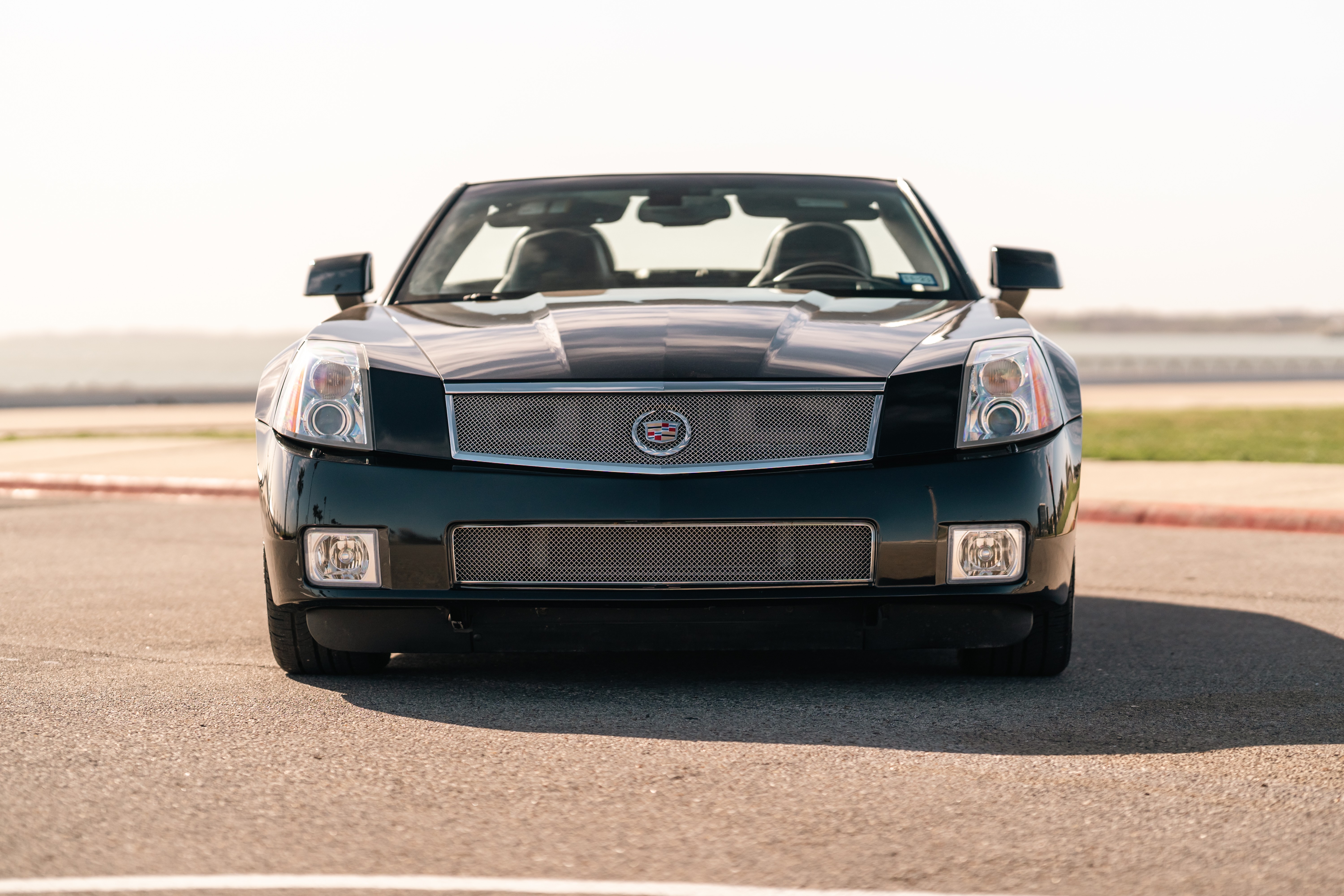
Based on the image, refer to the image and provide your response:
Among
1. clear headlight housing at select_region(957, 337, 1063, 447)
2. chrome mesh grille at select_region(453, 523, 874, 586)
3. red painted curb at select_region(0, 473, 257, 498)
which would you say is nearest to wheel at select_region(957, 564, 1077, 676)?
clear headlight housing at select_region(957, 337, 1063, 447)

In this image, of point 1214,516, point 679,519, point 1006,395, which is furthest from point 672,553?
point 1214,516

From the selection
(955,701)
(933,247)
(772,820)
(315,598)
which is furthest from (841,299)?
(772,820)

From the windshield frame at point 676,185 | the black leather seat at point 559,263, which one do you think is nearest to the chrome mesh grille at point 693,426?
the black leather seat at point 559,263

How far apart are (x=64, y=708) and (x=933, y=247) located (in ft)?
10.7

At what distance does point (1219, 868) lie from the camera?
287cm

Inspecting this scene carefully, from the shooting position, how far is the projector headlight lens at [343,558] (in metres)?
4.17

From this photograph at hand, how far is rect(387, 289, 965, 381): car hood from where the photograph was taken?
421 centimetres

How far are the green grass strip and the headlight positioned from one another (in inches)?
394

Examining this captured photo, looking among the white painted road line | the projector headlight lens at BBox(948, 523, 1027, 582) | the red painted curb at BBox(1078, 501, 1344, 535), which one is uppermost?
the projector headlight lens at BBox(948, 523, 1027, 582)

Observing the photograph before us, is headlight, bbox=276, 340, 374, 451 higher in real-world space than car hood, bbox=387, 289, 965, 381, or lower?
lower

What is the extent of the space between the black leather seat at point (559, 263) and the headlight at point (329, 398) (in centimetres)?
110

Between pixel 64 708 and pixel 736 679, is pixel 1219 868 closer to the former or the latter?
pixel 736 679

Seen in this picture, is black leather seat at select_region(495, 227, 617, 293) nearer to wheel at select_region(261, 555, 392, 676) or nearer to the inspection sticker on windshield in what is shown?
the inspection sticker on windshield

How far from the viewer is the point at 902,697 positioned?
4.43m
